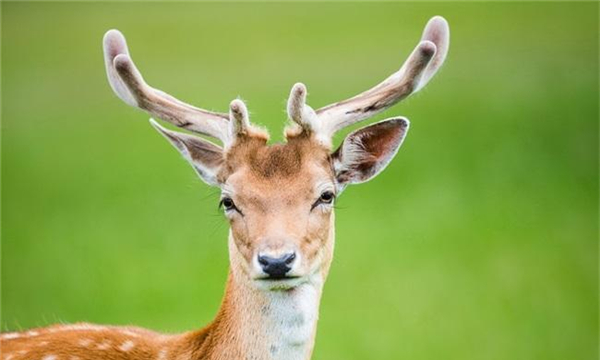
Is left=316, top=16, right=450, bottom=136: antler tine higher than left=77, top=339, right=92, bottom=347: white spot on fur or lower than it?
higher

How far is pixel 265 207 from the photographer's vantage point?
7.00 m

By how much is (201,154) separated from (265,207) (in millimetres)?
583

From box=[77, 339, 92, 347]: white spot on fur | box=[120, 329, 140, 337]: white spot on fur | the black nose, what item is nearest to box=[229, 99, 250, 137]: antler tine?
the black nose

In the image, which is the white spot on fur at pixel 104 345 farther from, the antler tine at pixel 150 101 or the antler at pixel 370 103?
the antler at pixel 370 103

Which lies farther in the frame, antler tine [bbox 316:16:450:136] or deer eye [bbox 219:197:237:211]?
antler tine [bbox 316:16:450:136]

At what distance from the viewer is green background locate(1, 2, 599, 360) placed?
14492mm

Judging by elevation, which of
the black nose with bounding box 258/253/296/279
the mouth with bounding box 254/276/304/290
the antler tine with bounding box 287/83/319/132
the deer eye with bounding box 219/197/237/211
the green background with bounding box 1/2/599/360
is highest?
the green background with bounding box 1/2/599/360

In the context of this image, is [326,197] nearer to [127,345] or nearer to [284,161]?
[284,161]

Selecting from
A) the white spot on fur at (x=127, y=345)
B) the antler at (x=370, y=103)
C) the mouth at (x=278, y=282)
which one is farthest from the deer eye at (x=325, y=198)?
the white spot on fur at (x=127, y=345)

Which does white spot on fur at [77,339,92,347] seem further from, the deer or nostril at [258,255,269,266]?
nostril at [258,255,269,266]

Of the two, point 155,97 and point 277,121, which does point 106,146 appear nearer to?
point 277,121

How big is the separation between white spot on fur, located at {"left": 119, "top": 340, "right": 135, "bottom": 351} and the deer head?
0.72 m

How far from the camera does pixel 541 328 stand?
45.6ft

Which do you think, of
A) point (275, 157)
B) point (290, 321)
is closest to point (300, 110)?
point (275, 157)
